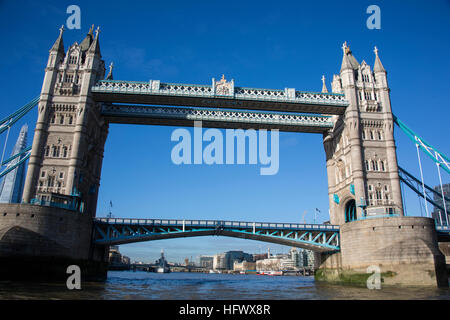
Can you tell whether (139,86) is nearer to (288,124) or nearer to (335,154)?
(288,124)

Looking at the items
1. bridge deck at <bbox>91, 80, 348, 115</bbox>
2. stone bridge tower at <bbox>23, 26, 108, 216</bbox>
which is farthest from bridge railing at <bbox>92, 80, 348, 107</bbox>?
stone bridge tower at <bbox>23, 26, 108, 216</bbox>

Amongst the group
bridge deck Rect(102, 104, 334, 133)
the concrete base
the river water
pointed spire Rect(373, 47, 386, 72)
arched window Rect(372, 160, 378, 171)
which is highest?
pointed spire Rect(373, 47, 386, 72)

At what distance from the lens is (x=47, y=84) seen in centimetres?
4997

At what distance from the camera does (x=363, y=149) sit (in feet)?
167

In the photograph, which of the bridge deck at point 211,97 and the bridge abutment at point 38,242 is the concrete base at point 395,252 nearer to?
the bridge deck at point 211,97

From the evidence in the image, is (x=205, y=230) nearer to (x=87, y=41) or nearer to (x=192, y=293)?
(x=192, y=293)

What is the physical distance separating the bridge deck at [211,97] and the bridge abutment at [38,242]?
19.3 metres

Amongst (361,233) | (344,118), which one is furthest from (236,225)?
(344,118)

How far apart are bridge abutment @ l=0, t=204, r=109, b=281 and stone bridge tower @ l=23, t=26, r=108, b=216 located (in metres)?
3.82

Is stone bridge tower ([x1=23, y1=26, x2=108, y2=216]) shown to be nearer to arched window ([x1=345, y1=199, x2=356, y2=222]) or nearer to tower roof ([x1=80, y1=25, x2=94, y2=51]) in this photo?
tower roof ([x1=80, y1=25, x2=94, y2=51])

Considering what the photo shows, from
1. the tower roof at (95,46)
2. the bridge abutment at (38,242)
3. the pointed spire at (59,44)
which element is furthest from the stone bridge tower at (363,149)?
the pointed spire at (59,44)

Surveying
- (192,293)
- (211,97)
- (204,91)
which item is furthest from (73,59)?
(192,293)

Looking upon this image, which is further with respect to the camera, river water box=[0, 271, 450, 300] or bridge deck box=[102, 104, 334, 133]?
bridge deck box=[102, 104, 334, 133]

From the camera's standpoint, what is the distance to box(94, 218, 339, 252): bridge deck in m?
49.3
